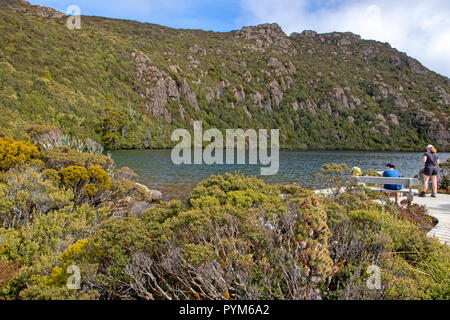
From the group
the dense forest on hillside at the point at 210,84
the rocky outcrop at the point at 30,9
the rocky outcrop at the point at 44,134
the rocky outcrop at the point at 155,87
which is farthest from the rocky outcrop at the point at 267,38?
the rocky outcrop at the point at 44,134

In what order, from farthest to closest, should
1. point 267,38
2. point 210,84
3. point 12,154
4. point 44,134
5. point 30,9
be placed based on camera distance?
1. point 267,38
2. point 30,9
3. point 210,84
4. point 44,134
5. point 12,154

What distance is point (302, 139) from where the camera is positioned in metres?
116

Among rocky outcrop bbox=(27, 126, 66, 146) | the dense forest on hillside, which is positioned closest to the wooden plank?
rocky outcrop bbox=(27, 126, 66, 146)

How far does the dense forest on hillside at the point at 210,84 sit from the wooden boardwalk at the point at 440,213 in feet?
186

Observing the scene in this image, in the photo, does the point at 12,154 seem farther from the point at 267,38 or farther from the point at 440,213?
the point at 267,38

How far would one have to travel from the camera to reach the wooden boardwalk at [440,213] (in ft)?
17.1

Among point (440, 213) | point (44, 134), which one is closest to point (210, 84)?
point (44, 134)

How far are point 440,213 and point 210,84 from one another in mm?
115224

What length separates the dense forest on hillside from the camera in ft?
201

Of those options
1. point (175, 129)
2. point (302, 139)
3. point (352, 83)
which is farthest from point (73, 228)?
point (352, 83)

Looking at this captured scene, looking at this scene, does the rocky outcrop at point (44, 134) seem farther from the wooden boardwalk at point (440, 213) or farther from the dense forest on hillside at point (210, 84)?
the dense forest on hillside at point (210, 84)

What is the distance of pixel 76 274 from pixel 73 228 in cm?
319

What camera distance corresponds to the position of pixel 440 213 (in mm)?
7094
